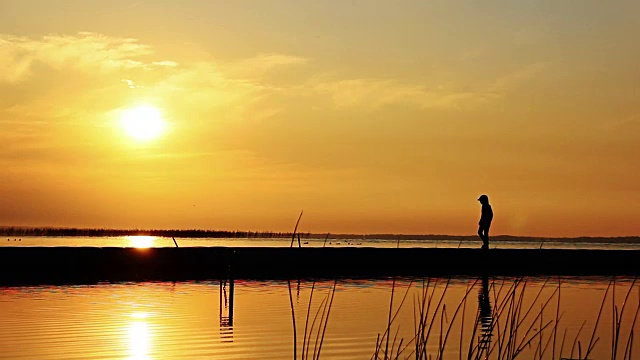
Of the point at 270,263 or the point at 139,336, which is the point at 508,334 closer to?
the point at 139,336

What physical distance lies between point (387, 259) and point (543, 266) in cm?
564

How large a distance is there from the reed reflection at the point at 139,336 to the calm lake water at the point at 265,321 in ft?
0.05

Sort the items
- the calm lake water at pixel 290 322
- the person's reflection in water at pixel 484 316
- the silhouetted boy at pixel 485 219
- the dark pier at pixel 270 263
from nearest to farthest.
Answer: the calm lake water at pixel 290 322, the person's reflection in water at pixel 484 316, the silhouetted boy at pixel 485 219, the dark pier at pixel 270 263

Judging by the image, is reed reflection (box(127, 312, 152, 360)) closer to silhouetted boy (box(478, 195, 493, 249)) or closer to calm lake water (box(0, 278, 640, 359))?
calm lake water (box(0, 278, 640, 359))

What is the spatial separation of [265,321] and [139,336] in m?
3.40

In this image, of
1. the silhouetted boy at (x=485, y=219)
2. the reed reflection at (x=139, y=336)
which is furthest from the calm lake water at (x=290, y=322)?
the silhouetted boy at (x=485, y=219)

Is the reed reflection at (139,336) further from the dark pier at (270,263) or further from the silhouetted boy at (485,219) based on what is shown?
the silhouetted boy at (485,219)

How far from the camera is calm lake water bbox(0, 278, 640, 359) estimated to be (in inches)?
559

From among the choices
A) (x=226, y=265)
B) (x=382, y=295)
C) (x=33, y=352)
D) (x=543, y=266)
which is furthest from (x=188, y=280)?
(x=33, y=352)

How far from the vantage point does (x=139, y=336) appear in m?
15.8

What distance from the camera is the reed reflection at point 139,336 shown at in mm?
14055

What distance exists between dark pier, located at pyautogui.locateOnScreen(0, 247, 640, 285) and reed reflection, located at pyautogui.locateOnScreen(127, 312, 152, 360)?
969 cm

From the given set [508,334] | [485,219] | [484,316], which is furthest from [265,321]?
[485,219]

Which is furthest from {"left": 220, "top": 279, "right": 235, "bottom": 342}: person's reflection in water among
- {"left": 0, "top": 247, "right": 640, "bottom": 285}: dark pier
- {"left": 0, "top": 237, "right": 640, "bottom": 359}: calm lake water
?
{"left": 0, "top": 247, "right": 640, "bottom": 285}: dark pier
